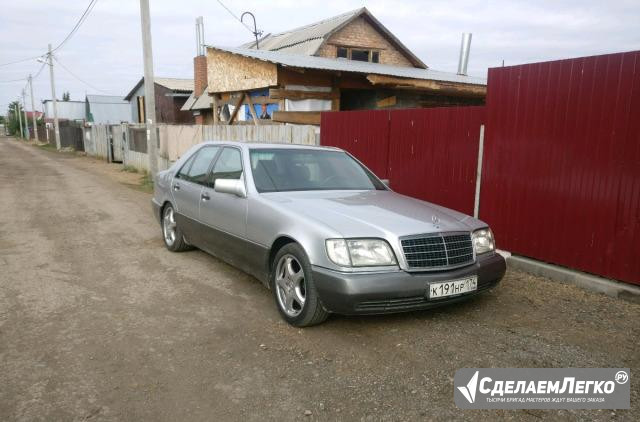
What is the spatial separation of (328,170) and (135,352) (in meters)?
2.69

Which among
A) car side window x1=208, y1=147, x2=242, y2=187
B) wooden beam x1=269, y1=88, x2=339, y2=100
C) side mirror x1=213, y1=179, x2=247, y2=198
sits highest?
wooden beam x1=269, y1=88, x2=339, y2=100

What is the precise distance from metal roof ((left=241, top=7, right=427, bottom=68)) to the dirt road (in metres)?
18.1

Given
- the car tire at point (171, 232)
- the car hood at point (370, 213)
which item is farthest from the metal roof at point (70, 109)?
the car hood at point (370, 213)

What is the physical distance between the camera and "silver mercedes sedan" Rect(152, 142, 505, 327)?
3709 millimetres

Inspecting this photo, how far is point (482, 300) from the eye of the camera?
4785 mm

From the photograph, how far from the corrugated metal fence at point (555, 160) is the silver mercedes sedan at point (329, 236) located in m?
1.51

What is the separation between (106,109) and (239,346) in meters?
60.5

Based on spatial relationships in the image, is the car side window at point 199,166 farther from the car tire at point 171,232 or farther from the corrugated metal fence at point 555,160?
the corrugated metal fence at point 555,160

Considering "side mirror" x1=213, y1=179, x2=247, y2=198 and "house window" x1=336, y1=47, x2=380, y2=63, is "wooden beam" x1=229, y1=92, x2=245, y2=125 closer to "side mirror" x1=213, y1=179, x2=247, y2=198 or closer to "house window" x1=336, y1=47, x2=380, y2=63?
"house window" x1=336, y1=47, x2=380, y2=63

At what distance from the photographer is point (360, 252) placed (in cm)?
373

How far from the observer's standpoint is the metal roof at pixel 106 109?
56875 mm

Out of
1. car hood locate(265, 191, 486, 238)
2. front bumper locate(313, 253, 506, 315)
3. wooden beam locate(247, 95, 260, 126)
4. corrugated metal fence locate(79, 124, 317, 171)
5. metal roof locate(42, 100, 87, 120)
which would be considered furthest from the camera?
metal roof locate(42, 100, 87, 120)

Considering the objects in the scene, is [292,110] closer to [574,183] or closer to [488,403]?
[574,183]

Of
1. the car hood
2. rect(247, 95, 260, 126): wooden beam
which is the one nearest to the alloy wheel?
the car hood
